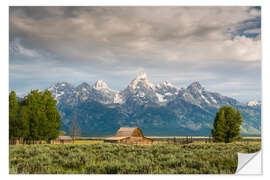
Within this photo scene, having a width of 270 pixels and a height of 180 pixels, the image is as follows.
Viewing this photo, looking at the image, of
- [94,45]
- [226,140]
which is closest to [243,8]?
[94,45]

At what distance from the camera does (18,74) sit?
12.8m

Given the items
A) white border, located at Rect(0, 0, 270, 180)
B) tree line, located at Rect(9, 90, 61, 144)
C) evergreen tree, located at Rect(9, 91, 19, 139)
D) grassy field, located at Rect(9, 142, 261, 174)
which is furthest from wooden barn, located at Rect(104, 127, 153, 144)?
white border, located at Rect(0, 0, 270, 180)

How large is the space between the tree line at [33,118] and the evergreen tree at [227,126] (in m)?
13.7

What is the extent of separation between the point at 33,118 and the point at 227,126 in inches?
646

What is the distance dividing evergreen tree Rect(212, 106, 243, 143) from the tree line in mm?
13652

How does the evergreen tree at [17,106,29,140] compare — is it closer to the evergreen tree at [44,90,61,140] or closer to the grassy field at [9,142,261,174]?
the grassy field at [9,142,261,174]

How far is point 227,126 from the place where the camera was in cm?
2375

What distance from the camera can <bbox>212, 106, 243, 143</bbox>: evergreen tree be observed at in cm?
2359

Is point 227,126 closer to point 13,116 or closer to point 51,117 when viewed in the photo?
point 51,117

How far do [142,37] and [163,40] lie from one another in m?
1.06

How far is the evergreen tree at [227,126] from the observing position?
23.6 metres

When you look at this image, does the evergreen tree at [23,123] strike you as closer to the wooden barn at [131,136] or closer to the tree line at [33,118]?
the tree line at [33,118]
